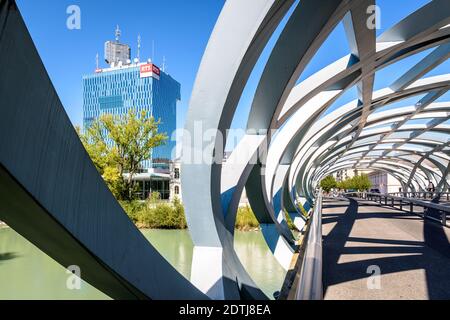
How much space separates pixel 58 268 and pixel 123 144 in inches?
740

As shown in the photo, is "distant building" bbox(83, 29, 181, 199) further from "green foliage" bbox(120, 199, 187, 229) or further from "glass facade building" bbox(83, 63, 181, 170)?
"green foliage" bbox(120, 199, 187, 229)

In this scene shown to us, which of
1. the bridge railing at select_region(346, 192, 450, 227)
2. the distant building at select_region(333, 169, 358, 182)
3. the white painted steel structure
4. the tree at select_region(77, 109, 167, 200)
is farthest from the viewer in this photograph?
the distant building at select_region(333, 169, 358, 182)

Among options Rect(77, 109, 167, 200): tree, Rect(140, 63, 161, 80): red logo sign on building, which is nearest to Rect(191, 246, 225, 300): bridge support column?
Rect(77, 109, 167, 200): tree

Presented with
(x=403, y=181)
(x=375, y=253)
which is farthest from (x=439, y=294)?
(x=403, y=181)

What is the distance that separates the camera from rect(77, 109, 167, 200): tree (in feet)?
91.8

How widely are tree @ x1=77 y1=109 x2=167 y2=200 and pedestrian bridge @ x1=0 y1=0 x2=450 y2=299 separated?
854 inches

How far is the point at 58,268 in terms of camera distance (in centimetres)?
1144

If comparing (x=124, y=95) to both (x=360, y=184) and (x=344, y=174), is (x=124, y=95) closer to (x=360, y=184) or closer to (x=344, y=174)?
(x=360, y=184)

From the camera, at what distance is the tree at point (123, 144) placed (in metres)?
28.0

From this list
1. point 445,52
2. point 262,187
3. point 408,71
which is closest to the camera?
point 262,187

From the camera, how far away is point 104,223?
178 cm
